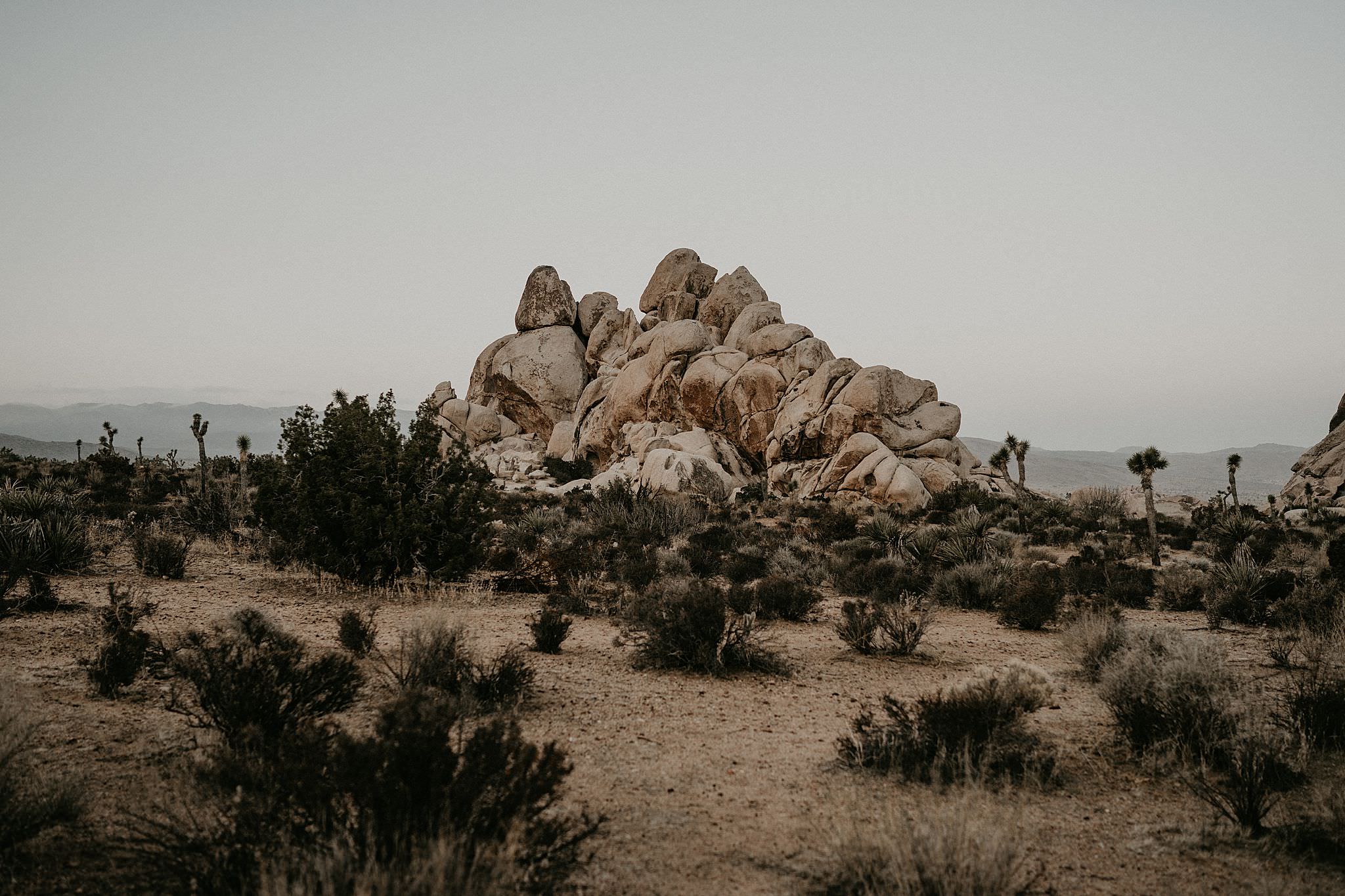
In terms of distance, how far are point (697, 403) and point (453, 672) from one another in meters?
38.5

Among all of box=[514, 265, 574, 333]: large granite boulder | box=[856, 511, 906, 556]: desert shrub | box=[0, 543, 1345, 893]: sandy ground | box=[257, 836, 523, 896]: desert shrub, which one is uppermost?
box=[514, 265, 574, 333]: large granite boulder

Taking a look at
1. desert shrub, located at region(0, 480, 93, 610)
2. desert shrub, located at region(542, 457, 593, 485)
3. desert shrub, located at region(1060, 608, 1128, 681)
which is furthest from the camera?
desert shrub, located at region(542, 457, 593, 485)

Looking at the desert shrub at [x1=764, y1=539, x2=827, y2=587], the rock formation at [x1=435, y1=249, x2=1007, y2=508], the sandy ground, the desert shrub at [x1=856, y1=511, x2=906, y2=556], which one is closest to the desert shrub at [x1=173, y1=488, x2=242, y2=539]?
the rock formation at [x1=435, y1=249, x2=1007, y2=508]

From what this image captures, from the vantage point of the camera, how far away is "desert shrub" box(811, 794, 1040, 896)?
3.56 m

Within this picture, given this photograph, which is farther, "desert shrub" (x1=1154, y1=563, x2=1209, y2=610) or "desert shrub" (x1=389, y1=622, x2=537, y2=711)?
Result: "desert shrub" (x1=1154, y1=563, x2=1209, y2=610)

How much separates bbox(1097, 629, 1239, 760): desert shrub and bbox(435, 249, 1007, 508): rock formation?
23.8 meters

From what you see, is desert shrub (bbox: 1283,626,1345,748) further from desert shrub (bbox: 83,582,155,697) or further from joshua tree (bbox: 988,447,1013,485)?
joshua tree (bbox: 988,447,1013,485)

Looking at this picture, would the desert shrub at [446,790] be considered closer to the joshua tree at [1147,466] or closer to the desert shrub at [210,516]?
the desert shrub at [210,516]

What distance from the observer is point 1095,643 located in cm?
898

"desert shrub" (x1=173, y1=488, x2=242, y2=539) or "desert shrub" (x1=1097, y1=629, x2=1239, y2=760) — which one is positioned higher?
"desert shrub" (x1=1097, y1=629, x2=1239, y2=760)

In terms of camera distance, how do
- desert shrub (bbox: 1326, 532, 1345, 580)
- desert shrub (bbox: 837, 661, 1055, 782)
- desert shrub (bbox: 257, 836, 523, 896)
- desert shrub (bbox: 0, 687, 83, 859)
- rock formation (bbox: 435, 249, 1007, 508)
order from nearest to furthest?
desert shrub (bbox: 257, 836, 523, 896)
desert shrub (bbox: 0, 687, 83, 859)
desert shrub (bbox: 837, 661, 1055, 782)
desert shrub (bbox: 1326, 532, 1345, 580)
rock formation (bbox: 435, 249, 1007, 508)

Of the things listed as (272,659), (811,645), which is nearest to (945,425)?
(811,645)

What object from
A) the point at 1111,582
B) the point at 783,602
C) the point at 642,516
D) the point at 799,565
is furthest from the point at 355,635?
the point at 642,516

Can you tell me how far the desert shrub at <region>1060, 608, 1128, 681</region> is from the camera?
28.8 feet
